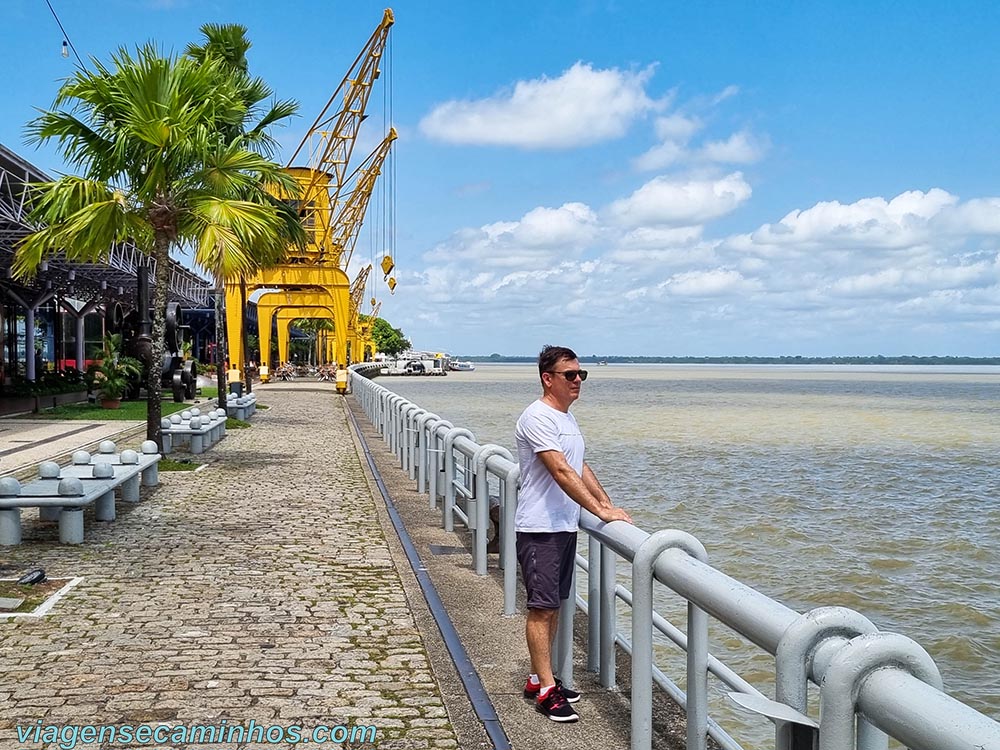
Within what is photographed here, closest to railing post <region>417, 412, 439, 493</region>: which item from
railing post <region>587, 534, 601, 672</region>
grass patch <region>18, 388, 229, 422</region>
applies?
railing post <region>587, 534, 601, 672</region>

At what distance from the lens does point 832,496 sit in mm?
18578

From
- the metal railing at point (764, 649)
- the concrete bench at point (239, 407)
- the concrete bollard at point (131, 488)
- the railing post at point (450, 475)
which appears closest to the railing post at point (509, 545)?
the metal railing at point (764, 649)

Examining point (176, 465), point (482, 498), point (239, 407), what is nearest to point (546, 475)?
point (482, 498)

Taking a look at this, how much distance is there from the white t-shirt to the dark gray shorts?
0.05 meters

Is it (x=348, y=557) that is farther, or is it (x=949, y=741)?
(x=348, y=557)

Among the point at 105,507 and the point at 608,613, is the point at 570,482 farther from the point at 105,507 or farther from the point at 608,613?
the point at 105,507

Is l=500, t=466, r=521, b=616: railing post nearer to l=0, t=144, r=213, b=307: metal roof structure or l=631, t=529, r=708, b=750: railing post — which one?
l=631, t=529, r=708, b=750: railing post

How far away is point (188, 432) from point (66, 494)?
7.84 metres

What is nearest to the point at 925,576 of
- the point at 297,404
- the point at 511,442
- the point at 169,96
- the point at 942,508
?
the point at 942,508

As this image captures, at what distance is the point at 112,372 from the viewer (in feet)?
85.8

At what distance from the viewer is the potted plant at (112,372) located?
26016mm

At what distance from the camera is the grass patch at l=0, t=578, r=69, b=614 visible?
6.80m

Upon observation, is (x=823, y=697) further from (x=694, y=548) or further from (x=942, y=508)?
(x=942, y=508)

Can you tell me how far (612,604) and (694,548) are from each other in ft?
3.88
